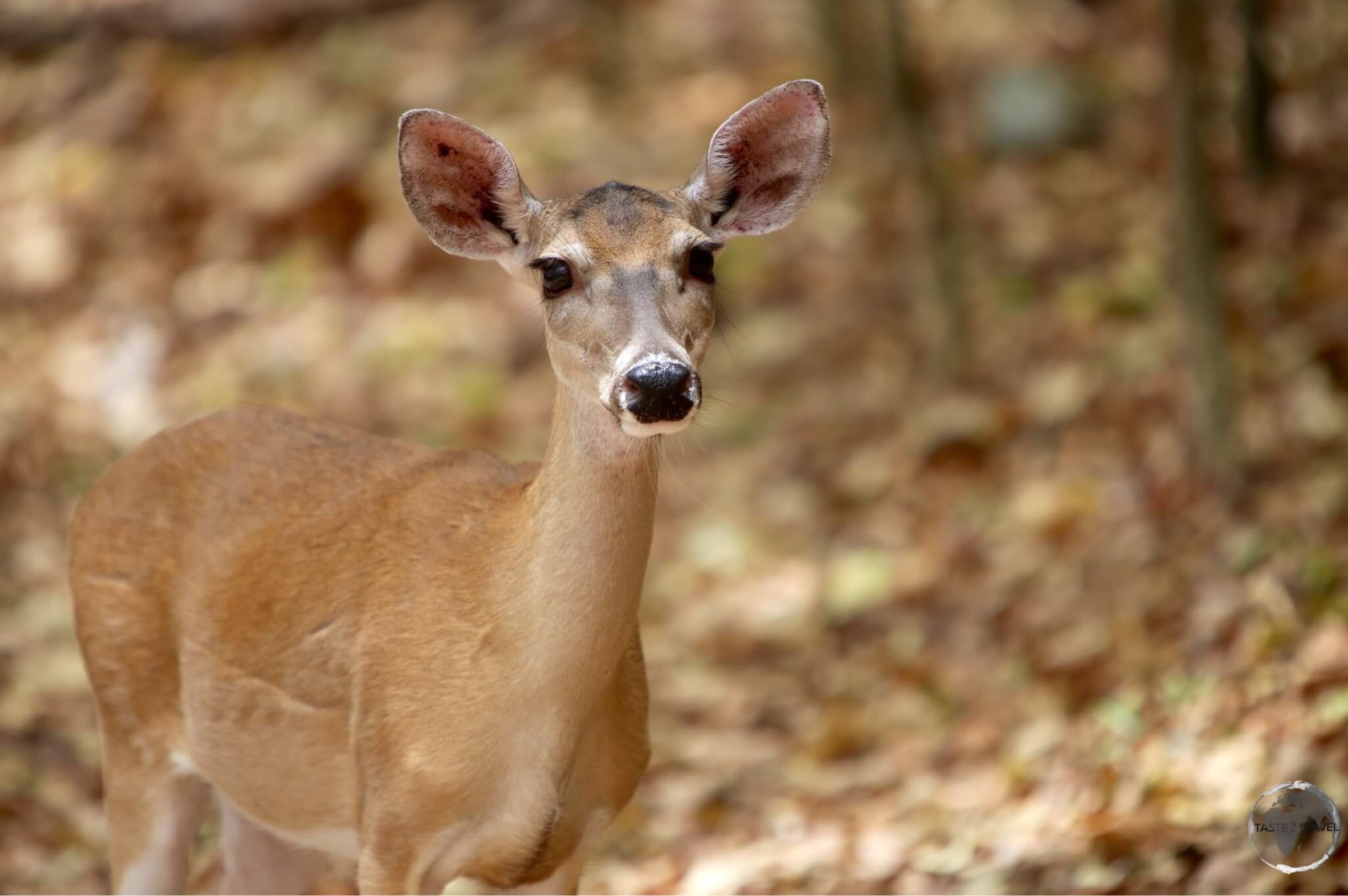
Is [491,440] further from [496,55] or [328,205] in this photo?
[496,55]

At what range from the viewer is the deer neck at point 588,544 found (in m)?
3.88

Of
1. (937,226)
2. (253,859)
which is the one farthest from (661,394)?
(937,226)

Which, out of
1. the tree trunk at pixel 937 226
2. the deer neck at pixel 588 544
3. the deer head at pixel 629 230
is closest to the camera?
the deer head at pixel 629 230

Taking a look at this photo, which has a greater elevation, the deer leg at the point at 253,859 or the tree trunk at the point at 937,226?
the tree trunk at the point at 937,226

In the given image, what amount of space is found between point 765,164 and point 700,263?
47cm

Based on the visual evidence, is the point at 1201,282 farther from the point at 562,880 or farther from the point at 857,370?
the point at 562,880

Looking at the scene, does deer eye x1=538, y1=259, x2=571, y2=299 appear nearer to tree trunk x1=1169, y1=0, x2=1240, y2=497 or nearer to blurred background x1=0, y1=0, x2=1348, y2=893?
blurred background x1=0, y1=0, x2=1348, y2=893

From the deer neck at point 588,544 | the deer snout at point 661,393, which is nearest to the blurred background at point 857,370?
the deer neck at point 588,544

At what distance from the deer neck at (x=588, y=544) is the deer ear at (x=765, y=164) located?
0.69 m

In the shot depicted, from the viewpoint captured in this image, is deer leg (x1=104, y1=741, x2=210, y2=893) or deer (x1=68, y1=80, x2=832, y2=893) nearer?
deer (x1=68, y1=80, x2=832, y2=893)

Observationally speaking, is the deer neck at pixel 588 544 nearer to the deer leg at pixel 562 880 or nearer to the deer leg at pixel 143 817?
the deer leg at pixel 562 880

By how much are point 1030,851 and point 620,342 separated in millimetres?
2630

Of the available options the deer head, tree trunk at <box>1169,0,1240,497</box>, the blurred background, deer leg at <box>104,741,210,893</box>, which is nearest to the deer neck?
the deer head

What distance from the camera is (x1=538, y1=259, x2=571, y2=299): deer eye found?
3.96 meters
